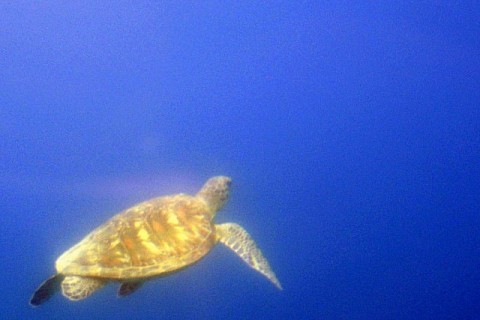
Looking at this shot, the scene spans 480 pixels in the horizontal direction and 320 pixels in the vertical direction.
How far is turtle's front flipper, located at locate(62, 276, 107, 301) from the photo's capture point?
4637 millimetres

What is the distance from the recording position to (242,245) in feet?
19.3

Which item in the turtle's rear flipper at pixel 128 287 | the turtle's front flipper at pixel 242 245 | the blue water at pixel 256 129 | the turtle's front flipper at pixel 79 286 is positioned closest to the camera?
the turtle's front flipper at pixel 79 286

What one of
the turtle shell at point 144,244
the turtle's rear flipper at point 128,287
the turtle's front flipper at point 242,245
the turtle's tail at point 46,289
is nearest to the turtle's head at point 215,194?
the turtle's front flipper at point 242,245

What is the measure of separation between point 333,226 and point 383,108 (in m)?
22.1

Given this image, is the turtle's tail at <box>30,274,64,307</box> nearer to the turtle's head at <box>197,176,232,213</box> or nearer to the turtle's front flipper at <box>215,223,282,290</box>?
the turtle's front flipper at <box>215,223,282,290</box>

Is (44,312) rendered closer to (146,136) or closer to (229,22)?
(146,136)

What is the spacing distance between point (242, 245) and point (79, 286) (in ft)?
7.19

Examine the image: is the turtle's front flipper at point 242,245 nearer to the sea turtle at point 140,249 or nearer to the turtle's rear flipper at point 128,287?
the sea turtle at point 140,249

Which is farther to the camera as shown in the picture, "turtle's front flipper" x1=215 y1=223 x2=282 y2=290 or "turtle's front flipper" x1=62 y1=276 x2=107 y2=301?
"turtle's front flipper" x1=215 y1=223 x2=282 y2=290

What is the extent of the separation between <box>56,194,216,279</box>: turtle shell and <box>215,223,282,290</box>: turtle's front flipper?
335 mm

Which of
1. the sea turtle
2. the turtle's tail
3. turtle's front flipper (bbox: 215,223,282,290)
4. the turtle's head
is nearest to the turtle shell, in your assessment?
the sea turtle

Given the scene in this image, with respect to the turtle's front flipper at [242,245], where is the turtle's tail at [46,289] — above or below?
below

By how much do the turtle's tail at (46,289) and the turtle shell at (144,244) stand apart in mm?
136

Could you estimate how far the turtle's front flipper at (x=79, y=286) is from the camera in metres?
4.64
